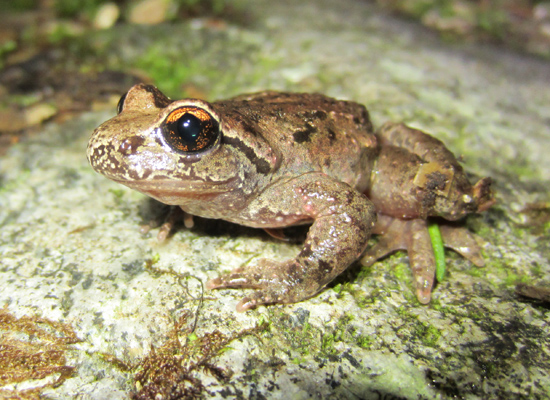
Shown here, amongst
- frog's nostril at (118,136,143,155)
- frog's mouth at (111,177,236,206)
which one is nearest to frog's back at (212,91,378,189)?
frog's mouth at (111,177,236,206)

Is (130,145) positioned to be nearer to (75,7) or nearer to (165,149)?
(165,149)

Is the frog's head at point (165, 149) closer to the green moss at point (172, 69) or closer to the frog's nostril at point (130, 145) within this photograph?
the frog's nostril at point (130, 145)

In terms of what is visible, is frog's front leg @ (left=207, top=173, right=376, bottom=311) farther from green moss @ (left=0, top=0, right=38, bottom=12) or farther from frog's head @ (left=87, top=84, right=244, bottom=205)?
green moss @ (left=0, top=0, right=38, bottom=12)

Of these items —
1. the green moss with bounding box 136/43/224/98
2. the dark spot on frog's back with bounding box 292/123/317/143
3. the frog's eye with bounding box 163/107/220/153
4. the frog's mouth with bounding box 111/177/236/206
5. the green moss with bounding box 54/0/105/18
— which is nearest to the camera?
the frog's eye with bounding box 163/107/220/153

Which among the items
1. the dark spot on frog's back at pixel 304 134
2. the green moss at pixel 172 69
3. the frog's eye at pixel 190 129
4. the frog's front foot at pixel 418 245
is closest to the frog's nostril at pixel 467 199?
the frog's front foot at pixel 418 245

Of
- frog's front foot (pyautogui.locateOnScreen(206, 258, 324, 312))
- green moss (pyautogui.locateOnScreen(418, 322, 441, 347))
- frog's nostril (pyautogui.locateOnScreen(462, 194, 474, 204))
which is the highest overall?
frog's nostril (pyautogui.locateOnScreen(462, 194, 474, 204))

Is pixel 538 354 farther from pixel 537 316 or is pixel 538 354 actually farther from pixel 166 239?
pixel 166 239
